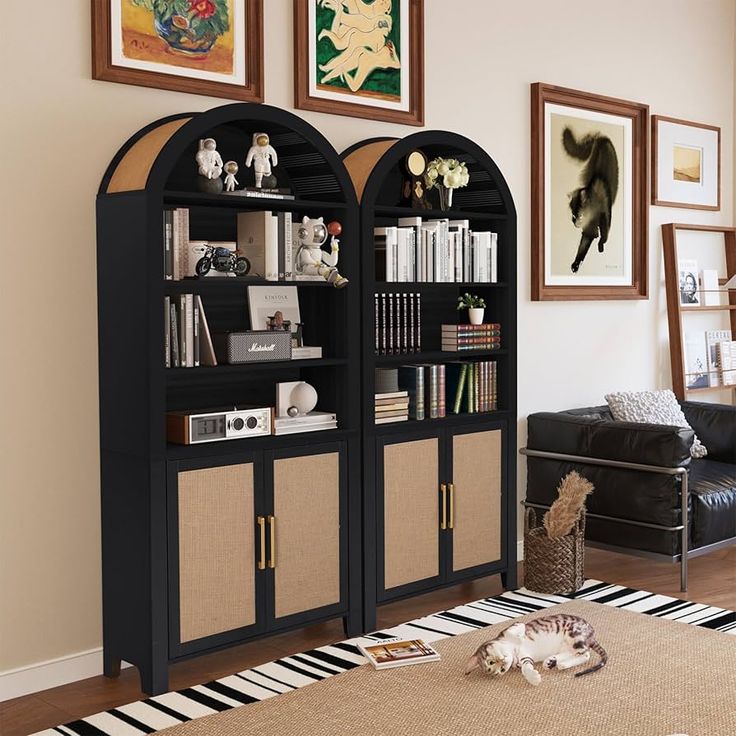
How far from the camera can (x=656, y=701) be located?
139 inches

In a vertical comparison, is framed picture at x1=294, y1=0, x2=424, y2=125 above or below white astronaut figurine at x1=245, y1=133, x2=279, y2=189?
above

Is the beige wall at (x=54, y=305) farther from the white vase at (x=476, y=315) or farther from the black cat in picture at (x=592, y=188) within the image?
the black cat in picture at (x=592, y=188)

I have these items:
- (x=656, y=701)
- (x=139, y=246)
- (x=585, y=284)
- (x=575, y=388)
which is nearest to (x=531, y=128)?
(x=585, y=284)

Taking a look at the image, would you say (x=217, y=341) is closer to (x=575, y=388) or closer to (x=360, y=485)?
(x=360, y=485)

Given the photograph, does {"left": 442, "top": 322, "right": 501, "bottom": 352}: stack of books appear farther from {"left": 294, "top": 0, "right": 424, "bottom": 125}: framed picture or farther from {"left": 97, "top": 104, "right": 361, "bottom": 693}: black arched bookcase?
{"left": 294, "top": 0, "right": 424, "bottom": 125}: framed picture

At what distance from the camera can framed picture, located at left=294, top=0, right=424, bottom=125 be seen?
4637 millimetres

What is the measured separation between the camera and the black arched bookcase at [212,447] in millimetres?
3764

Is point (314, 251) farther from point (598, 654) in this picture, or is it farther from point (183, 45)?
point (598, 654)

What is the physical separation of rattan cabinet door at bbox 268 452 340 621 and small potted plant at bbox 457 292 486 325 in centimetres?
111

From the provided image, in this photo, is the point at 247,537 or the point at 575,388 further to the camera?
the point at 575,388

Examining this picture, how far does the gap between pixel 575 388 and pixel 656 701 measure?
267cm

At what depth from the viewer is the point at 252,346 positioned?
4094 mm

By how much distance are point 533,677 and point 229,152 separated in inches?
90.2

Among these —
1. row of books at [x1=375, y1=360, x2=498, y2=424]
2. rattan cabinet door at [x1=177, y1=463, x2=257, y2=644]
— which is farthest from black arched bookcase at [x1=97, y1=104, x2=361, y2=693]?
row of books at [x1=375, y1=360, x2=498, y2=424]
